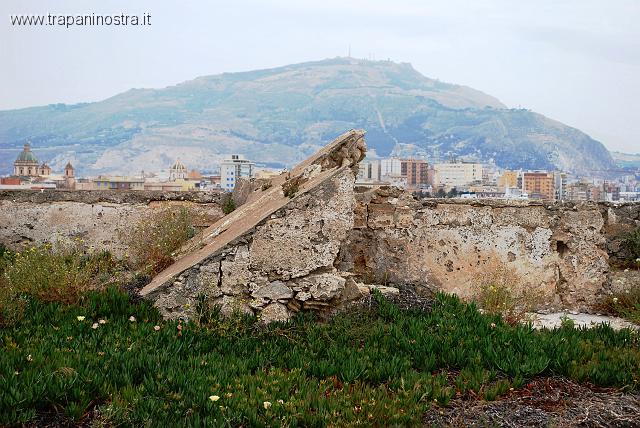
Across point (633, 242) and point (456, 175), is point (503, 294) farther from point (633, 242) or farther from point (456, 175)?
point (456, 175)

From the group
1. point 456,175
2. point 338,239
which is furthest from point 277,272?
point 456,175

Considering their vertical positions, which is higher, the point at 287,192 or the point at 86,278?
the point at 287,192

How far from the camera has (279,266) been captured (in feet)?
19.2

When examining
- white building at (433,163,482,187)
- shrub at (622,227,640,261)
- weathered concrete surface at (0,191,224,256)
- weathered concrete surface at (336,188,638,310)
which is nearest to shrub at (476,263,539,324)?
weathered concrete surface at (336,188,638,310)

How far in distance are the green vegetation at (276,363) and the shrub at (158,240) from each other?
3.90ft

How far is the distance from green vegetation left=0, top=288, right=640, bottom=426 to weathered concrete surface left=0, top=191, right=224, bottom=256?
3044 mm

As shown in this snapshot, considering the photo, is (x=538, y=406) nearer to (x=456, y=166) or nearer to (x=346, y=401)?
(x=346, y=401)

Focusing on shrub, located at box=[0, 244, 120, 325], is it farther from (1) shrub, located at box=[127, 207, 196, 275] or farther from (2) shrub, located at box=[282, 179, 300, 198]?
(2) shrub, located at box=[282, 179, 300, 198]

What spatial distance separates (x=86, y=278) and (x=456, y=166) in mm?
136614

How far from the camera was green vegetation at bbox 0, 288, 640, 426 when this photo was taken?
3848mm

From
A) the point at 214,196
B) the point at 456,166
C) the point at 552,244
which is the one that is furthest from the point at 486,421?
the point at 456,166

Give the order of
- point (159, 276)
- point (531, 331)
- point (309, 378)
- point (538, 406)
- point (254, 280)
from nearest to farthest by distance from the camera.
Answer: point (538, 406) < point (309, 378) < point (531, 331) < point (254, 280) < point (159, 276)

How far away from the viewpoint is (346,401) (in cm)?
402

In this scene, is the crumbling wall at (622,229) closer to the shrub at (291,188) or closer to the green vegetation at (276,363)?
the green vegetation at (276,363)
